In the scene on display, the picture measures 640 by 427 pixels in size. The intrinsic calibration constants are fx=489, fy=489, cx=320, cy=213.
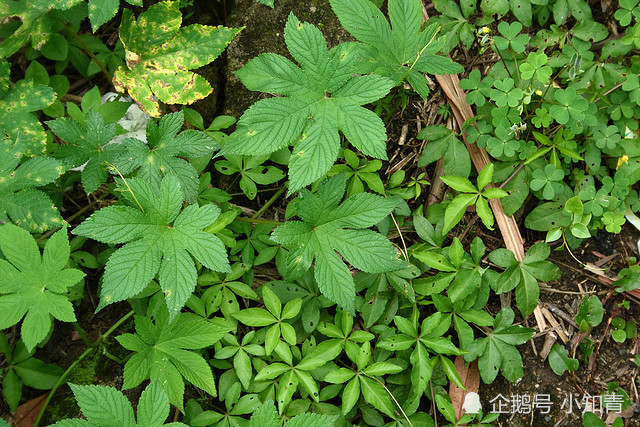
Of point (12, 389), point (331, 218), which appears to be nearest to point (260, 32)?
point (331, 218)

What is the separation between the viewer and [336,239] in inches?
88.5

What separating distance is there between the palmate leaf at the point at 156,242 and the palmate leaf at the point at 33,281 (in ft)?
0.71

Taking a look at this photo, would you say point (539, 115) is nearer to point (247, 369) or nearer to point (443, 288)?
point (443, 288)

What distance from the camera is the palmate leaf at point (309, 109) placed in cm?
203

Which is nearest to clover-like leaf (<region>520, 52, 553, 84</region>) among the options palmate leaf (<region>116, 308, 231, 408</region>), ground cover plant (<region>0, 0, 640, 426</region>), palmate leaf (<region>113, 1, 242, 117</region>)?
ground cover plant (<region>0, 0, 640, 426</region>)

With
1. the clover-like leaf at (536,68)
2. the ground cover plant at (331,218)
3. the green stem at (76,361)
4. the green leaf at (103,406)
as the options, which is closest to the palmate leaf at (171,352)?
the ground cover plant at (331,218)

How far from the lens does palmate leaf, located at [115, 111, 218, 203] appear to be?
231 cm

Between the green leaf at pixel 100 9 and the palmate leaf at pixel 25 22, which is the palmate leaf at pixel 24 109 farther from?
the green leaf at pixel 100 9

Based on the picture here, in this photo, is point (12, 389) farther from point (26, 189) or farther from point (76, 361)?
point (26, 189)

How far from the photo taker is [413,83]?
2.33 meters

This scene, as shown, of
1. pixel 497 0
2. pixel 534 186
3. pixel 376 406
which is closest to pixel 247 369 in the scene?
pixel 376 406

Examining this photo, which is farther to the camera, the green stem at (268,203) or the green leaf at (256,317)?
the green stem at (268,203)

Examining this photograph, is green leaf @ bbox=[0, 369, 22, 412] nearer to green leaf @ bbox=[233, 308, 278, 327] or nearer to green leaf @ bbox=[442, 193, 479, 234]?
green leaf @ bbox=[233, 308, 278, 327]

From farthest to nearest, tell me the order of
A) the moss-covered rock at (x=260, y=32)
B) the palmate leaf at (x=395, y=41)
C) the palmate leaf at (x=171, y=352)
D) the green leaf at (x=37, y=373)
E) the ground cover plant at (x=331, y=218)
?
the moss-covered rock at (x=260, y=32) < the green leaf at (x=37, y=373) < the palmate leaf at (x=395, y=41) < the palmate leaf at (x=171, y=352) < the ground cover plant at (x=331, y=218)
